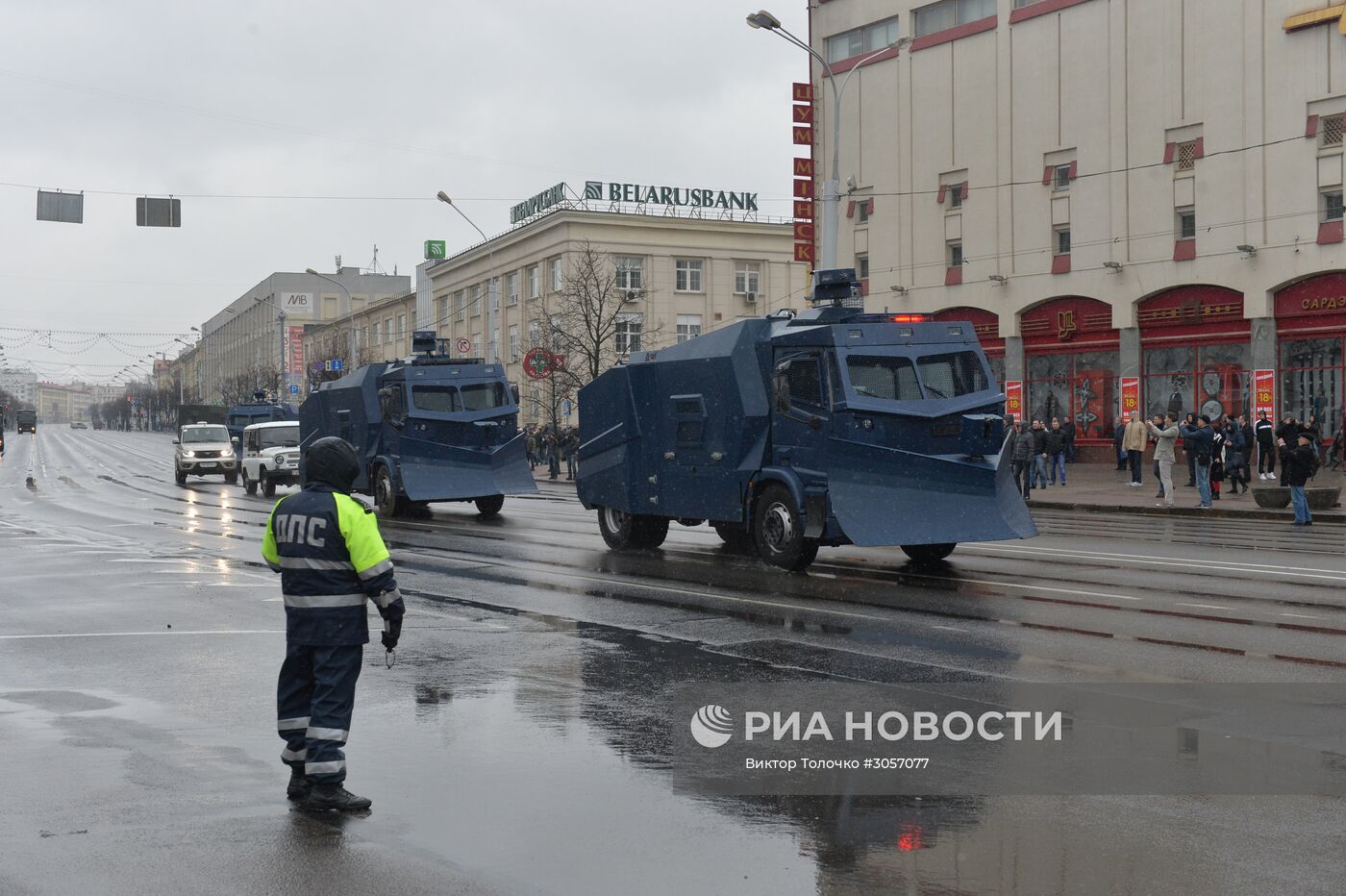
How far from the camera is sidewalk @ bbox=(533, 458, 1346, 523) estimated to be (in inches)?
1006

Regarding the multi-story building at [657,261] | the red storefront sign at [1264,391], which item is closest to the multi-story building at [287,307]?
the multi-story building at [657,261]

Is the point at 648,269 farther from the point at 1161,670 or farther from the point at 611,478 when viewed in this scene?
the point at 1161,670

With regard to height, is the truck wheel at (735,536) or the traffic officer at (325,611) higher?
the traffic officer at (325,611)

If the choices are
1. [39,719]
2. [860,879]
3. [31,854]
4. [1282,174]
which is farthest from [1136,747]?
[1282,174]

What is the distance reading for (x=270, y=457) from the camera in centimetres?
3772

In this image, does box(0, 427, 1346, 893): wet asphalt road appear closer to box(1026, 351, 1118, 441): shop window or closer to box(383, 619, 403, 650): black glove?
box(383, 619, 403, 650): black glove

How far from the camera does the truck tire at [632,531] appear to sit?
19344mm

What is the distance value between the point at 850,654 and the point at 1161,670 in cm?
207

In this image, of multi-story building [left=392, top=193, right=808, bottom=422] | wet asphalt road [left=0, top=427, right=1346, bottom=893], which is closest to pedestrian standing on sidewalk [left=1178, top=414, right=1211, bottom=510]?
wet asphalt road [left=0, top=427, right=1346, bottom=893]

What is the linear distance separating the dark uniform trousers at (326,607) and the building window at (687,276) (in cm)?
6302

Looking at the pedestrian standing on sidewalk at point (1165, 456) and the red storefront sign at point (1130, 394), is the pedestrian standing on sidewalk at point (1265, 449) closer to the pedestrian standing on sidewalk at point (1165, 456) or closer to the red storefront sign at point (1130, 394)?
the red storefront sign at point (1130, 394)

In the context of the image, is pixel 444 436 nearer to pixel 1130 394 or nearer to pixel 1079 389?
pixel 1130 394

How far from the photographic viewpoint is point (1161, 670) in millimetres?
9305

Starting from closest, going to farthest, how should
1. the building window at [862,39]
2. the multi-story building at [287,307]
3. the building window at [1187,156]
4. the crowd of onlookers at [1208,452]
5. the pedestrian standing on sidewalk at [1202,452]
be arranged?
1. the crowd of onlookers at [1208,452]
2. the pedestrian standing on sidewalk at [1202,452]
3. the building window at [1187,156]
4. the building window at [862,39]
5. the multi-story building at [287,307]
